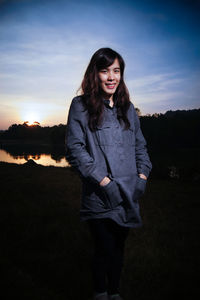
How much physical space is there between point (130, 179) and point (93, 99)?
31.7 inches

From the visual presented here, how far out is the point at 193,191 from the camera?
736 centimetres

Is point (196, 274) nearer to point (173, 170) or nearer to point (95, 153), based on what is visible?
point (95, 153)

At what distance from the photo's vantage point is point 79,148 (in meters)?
1.69

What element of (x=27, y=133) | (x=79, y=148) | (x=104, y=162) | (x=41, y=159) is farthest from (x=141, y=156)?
(x=27, y=133)

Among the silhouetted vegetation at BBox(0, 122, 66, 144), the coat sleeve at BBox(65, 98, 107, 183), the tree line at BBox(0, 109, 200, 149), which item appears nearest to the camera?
the coat sleeve at BBox(65, 98, 107, 183)

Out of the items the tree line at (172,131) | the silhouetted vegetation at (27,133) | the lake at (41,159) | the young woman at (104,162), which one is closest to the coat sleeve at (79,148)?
the young woman at (104,162)

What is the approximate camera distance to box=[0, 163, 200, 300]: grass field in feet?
8.02

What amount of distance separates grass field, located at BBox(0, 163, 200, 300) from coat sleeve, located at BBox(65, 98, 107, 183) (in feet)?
5.44

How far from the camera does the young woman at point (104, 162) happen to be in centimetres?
171

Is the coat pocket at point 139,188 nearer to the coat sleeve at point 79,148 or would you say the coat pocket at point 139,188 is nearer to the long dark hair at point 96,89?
the coat sleeve at point 79,148

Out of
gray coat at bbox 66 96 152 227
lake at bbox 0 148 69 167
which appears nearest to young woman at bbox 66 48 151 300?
gray coat at bbox 66 96 152 227

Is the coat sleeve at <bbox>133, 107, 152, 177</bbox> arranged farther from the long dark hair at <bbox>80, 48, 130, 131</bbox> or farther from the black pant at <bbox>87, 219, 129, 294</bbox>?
the black pant at <bbox>87, 219, 129, 294</bbox>

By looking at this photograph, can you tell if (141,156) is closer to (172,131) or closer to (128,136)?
(128,136)

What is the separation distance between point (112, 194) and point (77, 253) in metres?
2.10
